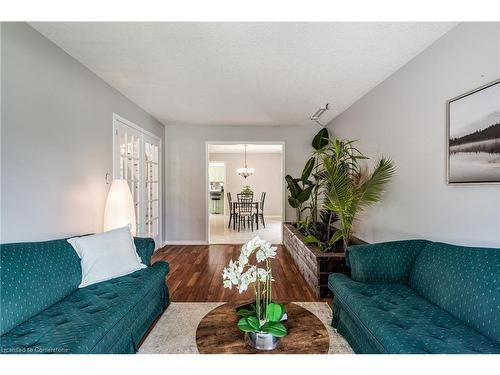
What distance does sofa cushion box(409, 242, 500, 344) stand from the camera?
4.26 ft

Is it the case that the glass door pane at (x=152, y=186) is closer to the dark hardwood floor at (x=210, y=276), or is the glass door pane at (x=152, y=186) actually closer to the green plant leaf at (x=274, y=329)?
the dark hardwood floor at (x=210, y=276)

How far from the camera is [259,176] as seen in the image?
9.92 meters

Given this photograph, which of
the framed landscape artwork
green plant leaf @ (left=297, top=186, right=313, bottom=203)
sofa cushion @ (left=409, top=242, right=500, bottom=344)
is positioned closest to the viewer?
sofa cushion @ (left=409, top=242, right=500, bottom=344)

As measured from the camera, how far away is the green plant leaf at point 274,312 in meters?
1.33

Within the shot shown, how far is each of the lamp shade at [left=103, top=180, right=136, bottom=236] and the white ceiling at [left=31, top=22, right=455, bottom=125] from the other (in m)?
1.29

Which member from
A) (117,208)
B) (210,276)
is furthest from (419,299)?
(117,208)

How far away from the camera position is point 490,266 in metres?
1.39

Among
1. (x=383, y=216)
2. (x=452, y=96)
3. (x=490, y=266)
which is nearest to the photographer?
(x=490, y=266)

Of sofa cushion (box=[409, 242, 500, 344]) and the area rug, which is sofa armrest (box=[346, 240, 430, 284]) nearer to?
sofa cushion (box=[409, 242, 500, 344])

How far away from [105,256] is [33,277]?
52 centimetres

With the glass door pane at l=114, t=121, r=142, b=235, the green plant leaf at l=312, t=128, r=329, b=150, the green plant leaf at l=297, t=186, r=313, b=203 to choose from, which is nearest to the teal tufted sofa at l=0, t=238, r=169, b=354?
the glass door pane at l=114, t=121, r=142, b=235
